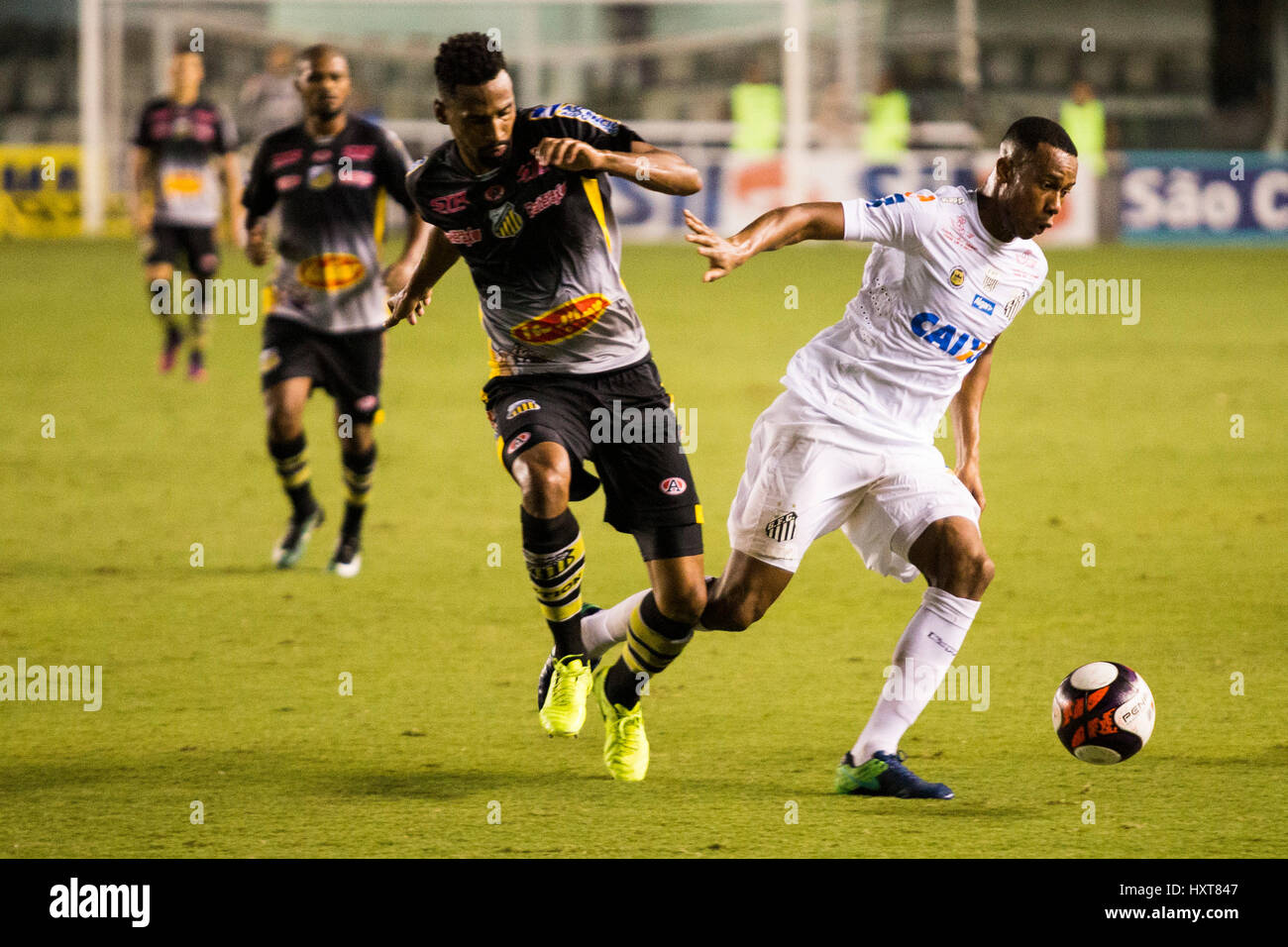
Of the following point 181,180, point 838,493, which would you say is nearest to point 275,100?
point 181,180

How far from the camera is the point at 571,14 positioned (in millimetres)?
31953

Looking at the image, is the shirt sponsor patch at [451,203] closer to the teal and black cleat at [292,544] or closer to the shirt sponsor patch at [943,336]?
the shirt sponsor patch at [943,336]

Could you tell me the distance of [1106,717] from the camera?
4.99 m

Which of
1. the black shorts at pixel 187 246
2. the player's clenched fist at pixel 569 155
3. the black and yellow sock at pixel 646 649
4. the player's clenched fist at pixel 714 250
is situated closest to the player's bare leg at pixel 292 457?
the black and yellow sock at pixel 646 649

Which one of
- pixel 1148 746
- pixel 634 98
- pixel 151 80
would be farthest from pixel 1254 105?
pixel 1148 746

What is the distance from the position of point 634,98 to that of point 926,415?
979 inches

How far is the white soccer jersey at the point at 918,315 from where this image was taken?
508 cm

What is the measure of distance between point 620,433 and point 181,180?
927cm

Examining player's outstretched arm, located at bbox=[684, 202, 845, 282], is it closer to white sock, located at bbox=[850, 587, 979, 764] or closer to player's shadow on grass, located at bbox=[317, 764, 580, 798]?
white sock, located at bbox=[850, 587, 979, 764]

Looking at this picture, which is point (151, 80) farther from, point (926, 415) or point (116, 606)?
point (926, 415)

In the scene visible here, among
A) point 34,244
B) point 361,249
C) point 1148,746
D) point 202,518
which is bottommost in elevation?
point 1148,746

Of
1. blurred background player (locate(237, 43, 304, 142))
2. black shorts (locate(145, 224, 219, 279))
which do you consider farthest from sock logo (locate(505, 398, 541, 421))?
blurred background player (locate(237, 43, 304, 142))

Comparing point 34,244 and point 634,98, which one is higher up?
point 634,98

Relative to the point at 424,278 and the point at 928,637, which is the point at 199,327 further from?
the point at 928,637
